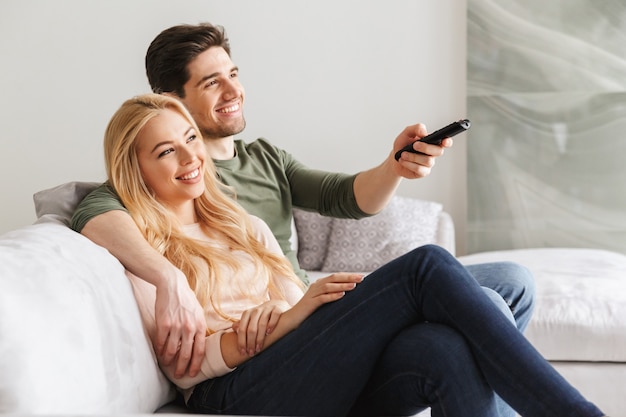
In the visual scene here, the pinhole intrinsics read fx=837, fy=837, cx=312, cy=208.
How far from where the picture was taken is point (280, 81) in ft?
13.5

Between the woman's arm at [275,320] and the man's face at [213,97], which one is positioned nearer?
the woman's arm at [275,320]

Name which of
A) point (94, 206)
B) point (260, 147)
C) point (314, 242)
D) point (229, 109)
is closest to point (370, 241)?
point (314, 242)

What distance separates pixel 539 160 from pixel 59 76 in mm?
2376

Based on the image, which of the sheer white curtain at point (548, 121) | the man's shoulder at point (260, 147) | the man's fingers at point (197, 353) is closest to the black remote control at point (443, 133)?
the man's shoulder at point (260, 147)

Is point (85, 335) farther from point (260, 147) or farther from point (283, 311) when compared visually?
point (260, 147)

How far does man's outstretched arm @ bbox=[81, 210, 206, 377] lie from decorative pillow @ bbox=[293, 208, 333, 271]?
1995 mm

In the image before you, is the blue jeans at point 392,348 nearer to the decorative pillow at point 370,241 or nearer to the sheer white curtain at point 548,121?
the decorative pillow at point 370,241

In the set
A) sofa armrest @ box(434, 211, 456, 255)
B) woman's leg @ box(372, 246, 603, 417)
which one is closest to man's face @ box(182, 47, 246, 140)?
woman's leg @ box(372, 246, 603, 417)

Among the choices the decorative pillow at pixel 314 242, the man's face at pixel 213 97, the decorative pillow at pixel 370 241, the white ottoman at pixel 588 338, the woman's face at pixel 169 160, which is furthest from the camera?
the decorative pillow at pixel 314 242

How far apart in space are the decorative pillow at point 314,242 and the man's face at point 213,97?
137 cm

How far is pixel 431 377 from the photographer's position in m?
1.50

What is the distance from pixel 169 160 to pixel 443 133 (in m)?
0.62

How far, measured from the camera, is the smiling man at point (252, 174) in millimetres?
1909

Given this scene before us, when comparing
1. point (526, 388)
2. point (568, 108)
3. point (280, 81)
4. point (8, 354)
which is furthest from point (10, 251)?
point (568, 108)
